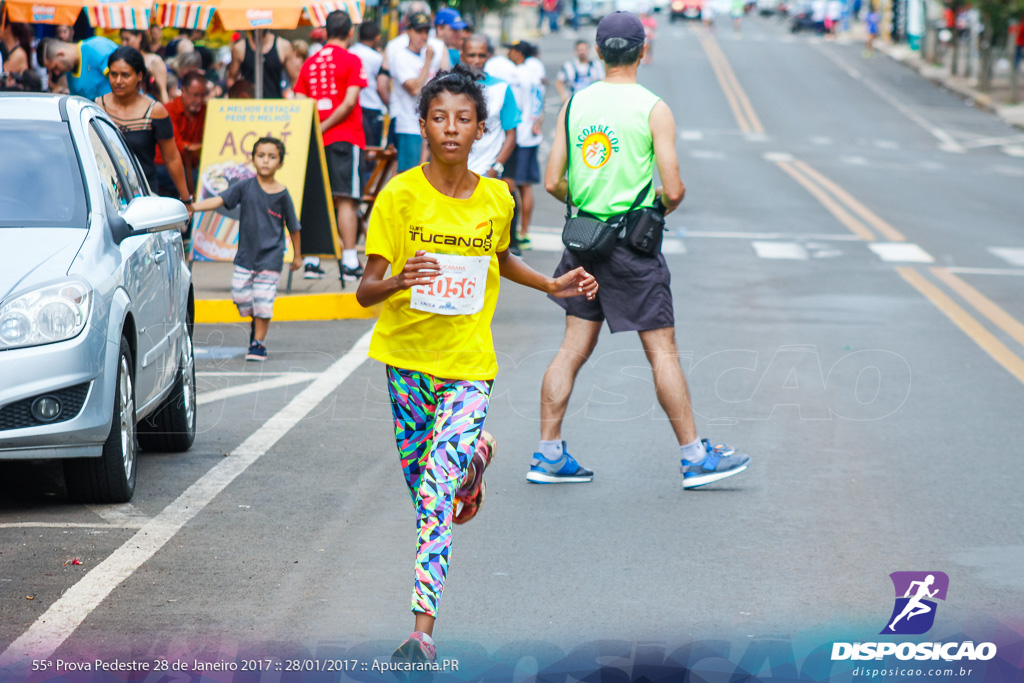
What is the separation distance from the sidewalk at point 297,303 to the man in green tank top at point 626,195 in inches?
193

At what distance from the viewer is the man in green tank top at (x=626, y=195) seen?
6.72m

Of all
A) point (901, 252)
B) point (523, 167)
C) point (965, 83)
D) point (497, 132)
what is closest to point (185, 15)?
point (497, 132)

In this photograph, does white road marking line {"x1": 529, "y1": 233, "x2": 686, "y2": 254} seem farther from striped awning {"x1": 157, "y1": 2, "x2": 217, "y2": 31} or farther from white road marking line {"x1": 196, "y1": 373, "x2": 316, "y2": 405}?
white road marking line {"x1": 196, "y1": 373, "x2": 316, "y2": 405}

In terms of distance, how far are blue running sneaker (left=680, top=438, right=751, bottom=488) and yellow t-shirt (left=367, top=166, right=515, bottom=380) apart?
232 cm

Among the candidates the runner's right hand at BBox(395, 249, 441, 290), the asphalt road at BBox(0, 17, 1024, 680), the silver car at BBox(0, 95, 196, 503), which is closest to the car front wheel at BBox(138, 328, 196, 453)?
the silver car at BBox(0, 95, 196, 503)

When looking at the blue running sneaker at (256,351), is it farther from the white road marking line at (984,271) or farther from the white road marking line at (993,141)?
the white road marking line at (993,141)

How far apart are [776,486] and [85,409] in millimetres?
3052

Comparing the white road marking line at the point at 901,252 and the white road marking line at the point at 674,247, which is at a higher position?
the white road marking line at the point at 901,252

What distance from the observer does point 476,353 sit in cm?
461

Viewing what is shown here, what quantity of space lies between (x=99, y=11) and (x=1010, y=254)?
9.75 m

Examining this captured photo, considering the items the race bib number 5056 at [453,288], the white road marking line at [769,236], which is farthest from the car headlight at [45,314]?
the white road marking line at [769,236]

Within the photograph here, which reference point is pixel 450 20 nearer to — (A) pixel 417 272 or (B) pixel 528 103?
(B) pixel 528 103

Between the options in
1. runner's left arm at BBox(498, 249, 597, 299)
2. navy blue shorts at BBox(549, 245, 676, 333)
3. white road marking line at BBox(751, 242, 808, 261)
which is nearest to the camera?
runner's left arm at BBox(498, 249, 597, 299)

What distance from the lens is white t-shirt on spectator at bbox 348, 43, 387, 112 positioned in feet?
51.7
